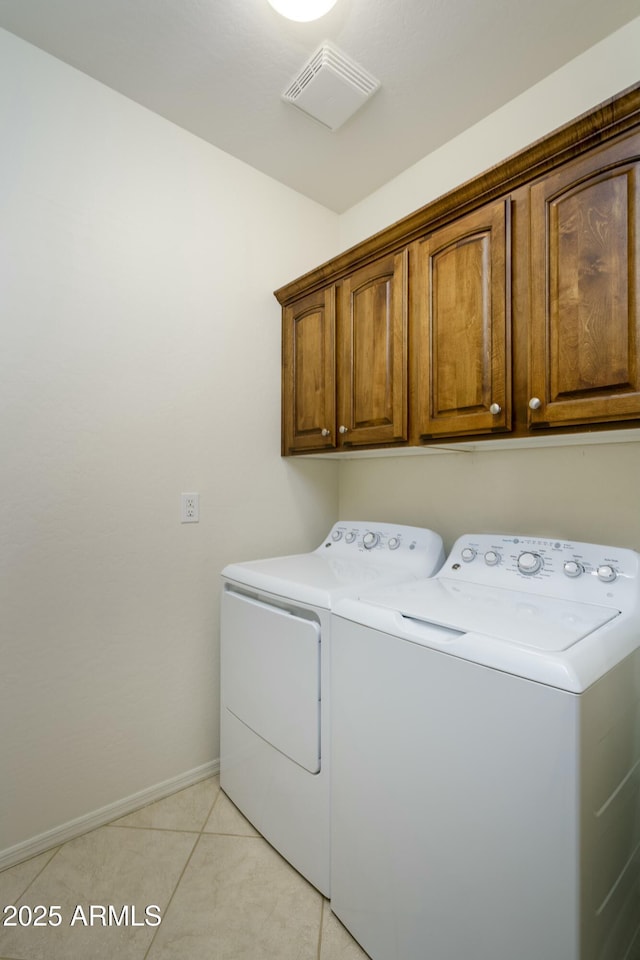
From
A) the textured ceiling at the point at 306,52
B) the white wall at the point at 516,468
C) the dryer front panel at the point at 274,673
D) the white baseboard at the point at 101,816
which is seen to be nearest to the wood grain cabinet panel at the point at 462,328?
the white wall at the point at 516,468

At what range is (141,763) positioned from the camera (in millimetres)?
1733

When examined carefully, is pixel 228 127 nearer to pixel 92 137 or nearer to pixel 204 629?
pixel 92 137

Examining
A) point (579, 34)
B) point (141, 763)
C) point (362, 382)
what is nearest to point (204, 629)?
point (141, 763)

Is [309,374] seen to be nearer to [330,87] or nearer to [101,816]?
[330,87]

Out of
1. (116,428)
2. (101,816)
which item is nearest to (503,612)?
(116,428)

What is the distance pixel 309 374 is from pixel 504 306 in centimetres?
92

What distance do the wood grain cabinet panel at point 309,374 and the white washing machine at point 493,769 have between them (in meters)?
0.91

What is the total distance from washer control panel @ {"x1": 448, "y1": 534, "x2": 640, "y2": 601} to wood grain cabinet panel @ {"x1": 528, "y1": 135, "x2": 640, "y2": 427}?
0.40m

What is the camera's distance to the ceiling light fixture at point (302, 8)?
1309 mm

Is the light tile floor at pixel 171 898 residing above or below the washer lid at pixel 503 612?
below

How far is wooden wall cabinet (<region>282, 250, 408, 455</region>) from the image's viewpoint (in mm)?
1663

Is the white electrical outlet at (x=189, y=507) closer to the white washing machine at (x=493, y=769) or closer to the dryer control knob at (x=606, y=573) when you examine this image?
the white washing machine at (x=493, y=769)

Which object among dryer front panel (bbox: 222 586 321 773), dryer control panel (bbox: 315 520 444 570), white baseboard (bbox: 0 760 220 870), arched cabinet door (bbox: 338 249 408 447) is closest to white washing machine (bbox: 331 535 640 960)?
dryer front panel (bbox: 222 586 321 773)

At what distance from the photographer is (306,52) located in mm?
1532
